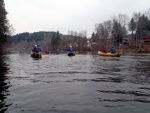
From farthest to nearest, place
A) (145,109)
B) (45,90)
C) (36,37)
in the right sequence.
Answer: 1. (36,37)
2. (45,90)
3. (145,109)

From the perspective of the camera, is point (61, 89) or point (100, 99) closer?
point (100, 99)

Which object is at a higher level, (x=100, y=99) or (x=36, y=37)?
(x=36, y=37)

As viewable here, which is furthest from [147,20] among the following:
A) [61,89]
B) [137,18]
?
[61,89]

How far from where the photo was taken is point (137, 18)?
88.2 metres

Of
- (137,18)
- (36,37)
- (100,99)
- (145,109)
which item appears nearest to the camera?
(145,109)

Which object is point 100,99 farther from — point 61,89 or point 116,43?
point 116,43

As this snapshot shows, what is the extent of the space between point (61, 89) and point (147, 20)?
287ft

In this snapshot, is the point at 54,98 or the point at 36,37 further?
the point at 36,37

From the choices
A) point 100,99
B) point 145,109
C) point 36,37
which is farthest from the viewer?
point 36,37

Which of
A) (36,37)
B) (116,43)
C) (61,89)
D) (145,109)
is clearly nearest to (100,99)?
(145,109)

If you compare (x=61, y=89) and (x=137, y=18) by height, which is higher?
(x=137, y=18)

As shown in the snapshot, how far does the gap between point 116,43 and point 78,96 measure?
3319 inches

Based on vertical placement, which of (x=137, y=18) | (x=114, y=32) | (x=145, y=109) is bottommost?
(x=145, y=109)

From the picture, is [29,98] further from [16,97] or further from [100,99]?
[100,99]
